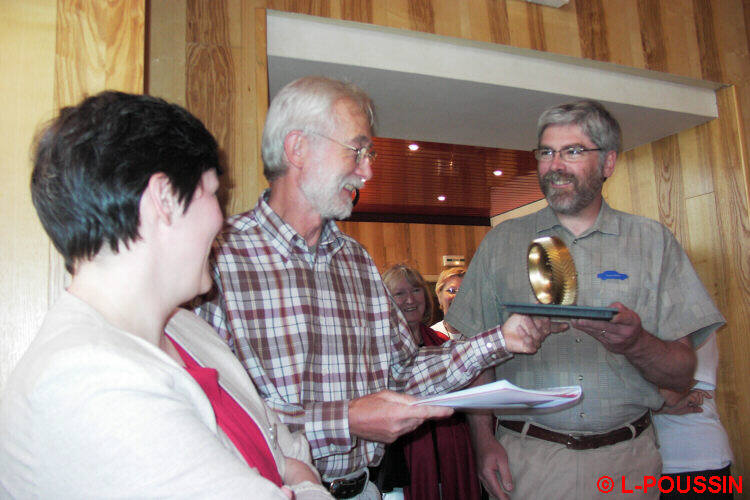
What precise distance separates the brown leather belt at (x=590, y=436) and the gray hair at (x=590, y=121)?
0.94m

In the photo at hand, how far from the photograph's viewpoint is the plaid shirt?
1.48 meters

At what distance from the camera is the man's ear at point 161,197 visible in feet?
2.75

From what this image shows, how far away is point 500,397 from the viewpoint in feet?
3.74

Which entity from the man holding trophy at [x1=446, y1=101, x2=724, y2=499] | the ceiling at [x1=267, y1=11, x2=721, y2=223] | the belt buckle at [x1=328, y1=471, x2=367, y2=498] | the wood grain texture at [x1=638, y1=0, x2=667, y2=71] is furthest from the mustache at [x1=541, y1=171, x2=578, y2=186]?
the wood grain texture at [x1=638, y1=0, x2=667, y2=71]

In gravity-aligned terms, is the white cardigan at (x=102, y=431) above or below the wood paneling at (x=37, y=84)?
below

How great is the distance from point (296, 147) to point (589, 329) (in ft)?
3.28

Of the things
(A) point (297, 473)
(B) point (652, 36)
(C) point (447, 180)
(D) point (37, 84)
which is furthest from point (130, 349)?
(C) point (447, 180)

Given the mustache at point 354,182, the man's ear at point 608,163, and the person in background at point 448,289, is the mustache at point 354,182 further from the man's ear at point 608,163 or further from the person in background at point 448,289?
the person in background at point 448,289

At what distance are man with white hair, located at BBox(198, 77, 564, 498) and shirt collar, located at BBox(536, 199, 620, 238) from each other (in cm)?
51

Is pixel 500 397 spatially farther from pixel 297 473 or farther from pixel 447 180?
pixel 447 180

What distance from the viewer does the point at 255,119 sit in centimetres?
237

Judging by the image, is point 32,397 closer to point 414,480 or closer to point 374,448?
point 374,448

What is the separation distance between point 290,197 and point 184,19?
3.59 feet

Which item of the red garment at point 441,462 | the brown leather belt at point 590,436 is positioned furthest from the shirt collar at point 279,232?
the red garment at point 441,462
